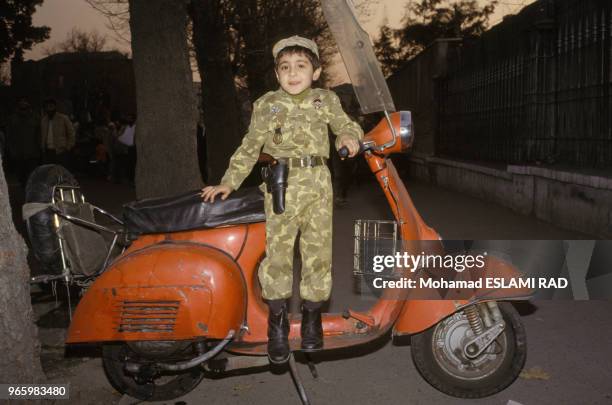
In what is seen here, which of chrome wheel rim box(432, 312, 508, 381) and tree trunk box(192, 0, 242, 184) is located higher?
tree trunk box(192, 0, 242, 184)

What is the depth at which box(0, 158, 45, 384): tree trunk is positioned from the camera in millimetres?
3369

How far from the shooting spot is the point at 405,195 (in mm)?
3648

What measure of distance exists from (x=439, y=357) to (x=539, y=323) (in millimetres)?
1828

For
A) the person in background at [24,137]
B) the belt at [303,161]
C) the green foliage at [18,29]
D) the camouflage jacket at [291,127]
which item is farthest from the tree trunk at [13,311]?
the green foliage at [18,29]

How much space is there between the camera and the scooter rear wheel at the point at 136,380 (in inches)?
137

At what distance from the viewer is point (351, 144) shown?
3234 millimetres

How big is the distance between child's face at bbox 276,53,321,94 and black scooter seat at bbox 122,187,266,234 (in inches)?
27.2

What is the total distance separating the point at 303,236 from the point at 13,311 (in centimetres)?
158

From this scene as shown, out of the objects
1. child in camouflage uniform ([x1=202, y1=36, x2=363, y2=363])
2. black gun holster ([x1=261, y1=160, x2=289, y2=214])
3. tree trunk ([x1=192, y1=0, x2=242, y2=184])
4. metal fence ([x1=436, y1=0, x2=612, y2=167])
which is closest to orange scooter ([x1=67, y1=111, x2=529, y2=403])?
child in camouflage uniform ([x1=202, y1=36, x2=363, y2=363])

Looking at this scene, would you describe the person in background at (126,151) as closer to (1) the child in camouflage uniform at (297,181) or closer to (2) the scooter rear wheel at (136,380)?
(2) the scooter rear wheel at (136,380)

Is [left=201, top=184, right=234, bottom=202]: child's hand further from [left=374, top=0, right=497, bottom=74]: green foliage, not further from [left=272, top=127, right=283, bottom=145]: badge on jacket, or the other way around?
[left=374, top=0, right=497, bottom=74]: green foliage

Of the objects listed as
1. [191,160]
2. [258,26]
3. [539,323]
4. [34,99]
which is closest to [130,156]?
[258,26]

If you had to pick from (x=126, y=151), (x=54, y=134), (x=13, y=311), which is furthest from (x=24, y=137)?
(x=13, y=311)

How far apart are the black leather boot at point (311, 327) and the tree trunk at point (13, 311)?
149cm
